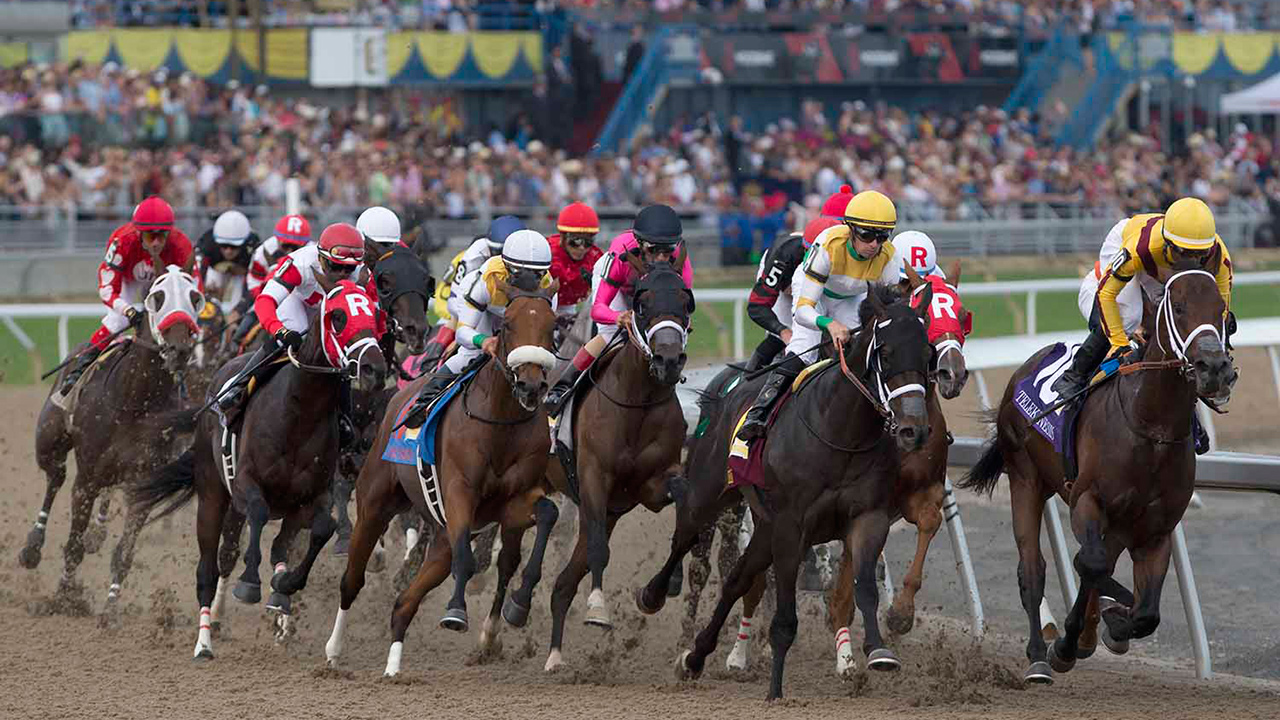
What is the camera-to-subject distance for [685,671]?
692 cm

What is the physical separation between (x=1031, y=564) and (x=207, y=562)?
3240mm

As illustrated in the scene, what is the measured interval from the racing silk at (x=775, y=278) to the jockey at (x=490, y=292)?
83cm

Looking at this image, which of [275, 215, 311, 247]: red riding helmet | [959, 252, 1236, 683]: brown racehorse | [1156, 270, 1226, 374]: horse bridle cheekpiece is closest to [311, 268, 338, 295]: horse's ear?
[275, 215, 311, 247]: red riding helmet

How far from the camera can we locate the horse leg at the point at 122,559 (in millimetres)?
8281

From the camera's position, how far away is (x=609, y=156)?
21.6 meters

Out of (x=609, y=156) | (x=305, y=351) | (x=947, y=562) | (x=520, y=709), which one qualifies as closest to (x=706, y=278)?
(x=609, y=156)

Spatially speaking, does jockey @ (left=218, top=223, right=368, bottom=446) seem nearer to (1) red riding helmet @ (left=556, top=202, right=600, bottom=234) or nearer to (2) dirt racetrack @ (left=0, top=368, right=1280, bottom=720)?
(1) red riding helmet @ (left=556, top=202, right=600, bottom=234)

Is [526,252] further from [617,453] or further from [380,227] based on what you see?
[380,227]

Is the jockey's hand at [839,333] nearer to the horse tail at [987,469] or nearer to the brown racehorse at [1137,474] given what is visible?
the brown racehorse at [1137,474]

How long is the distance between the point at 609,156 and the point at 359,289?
47.8 feet

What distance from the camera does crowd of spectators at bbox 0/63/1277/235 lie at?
18328 mm

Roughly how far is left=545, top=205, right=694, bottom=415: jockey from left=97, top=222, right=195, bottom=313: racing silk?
2.44 metres

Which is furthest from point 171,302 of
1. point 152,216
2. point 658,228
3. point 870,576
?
point 870,576

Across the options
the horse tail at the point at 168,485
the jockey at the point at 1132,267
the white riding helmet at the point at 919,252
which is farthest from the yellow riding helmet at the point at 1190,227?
the horse tail at the point at 168,485
